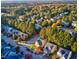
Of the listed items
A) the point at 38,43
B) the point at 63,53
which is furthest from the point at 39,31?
the point at 63,53

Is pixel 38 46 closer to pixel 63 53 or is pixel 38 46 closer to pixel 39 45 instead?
pixel 39 45

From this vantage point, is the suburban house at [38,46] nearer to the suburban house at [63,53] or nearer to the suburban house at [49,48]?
the suburban house at [49,48]

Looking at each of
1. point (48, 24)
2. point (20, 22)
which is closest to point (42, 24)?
point (48, 24)

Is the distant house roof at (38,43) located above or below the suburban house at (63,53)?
above

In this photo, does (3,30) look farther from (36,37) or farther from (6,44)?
(36,37)

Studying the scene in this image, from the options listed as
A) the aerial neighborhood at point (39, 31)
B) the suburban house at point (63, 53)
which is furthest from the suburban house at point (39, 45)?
the suburban house at point (63, 53)

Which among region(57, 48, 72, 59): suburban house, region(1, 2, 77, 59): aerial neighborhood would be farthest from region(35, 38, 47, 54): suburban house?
region(57, 48, 72, 59): suburban house

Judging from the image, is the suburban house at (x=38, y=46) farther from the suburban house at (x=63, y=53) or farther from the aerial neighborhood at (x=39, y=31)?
the suburban house at (x=63, y=53)

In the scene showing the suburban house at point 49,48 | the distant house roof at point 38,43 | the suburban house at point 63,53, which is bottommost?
the suburban house at point 63,53
